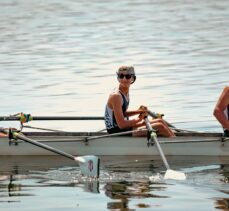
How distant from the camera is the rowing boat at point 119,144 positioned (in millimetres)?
20719

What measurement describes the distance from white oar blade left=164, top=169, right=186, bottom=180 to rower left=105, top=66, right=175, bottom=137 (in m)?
2.06

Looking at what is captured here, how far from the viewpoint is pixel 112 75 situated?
36.7m

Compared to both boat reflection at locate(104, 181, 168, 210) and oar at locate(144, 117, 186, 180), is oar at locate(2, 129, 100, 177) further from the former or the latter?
oar at locate(144, 117, 186, 180)

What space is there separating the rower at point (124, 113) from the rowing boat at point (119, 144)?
17 centimetres

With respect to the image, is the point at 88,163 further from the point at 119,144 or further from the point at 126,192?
the point at 119,144

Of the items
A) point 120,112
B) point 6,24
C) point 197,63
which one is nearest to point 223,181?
point 120,112

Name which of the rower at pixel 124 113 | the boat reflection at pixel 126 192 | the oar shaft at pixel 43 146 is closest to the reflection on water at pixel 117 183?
the boat reflection at pixel 126 192

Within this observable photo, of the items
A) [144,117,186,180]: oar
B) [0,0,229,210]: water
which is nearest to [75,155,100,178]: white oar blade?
[0,0,229,210]: water

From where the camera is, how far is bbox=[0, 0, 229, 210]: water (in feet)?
57.2

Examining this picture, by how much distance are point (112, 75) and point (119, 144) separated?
15874mm

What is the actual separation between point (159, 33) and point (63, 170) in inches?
1354

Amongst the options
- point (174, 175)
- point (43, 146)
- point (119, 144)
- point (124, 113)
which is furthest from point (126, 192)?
point (124, 113)

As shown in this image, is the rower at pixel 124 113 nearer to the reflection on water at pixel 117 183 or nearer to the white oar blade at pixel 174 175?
the reflection on water at pixel 117 183

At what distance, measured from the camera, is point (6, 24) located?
59250mm
